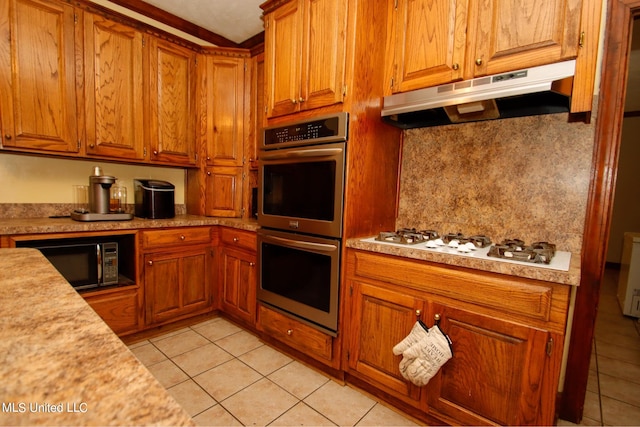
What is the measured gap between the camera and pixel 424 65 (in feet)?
5.34

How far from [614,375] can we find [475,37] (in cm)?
228

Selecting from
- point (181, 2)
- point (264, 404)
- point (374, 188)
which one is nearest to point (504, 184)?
point (374, 188)

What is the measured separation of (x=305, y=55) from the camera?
6.06ft

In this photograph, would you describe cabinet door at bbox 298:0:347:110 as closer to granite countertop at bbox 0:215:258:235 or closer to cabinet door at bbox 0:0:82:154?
granite countertop at bbox 0:215:258:235

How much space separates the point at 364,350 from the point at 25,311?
1.46 meters

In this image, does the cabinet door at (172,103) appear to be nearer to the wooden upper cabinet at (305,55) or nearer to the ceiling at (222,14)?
the ceiling at (222,14)

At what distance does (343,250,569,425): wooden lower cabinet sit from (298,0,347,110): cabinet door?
0.94m

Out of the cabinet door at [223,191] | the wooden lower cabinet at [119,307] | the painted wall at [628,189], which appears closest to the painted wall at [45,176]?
the cabinet door at [223,191]

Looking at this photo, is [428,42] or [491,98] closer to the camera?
[491,98]

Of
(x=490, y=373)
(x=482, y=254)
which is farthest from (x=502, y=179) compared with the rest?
(x=490, y=373)

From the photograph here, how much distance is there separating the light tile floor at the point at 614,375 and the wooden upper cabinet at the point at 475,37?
5.93 feet
